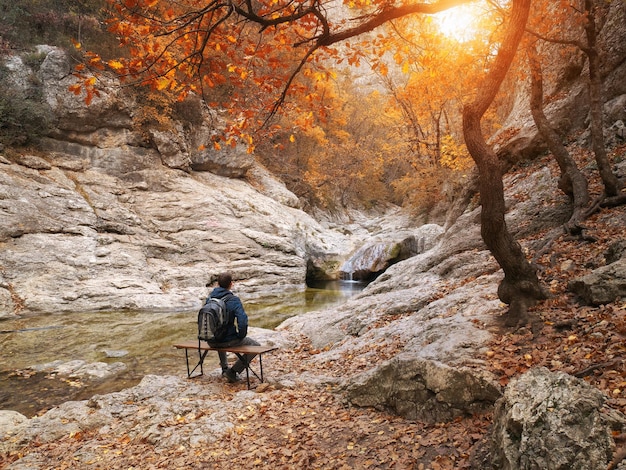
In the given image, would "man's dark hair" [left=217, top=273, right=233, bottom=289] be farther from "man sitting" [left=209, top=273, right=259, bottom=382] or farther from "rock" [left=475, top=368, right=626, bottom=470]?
"rock" [left=475, top=368, right=626, bottom=470]

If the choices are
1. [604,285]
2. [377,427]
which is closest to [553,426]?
[377,427]

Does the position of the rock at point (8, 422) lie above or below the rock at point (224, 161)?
below

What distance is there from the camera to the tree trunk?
285 inches

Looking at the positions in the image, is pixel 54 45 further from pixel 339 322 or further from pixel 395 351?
pixel 395 351

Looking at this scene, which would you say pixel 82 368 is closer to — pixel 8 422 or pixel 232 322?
pixel 8 422

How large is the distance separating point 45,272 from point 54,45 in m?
15.1

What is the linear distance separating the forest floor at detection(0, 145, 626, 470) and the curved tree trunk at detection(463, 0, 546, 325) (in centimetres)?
28

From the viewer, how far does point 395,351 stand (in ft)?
21.4

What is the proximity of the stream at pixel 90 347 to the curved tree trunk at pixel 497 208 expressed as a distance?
635 centimetres

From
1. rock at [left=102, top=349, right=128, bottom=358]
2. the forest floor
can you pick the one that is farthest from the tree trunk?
rock at [left=102, top=349, right=128, bottom=358]

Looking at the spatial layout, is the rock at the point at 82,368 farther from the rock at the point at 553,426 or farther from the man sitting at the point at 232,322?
the rock at the point at 553,426

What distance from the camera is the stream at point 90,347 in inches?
285

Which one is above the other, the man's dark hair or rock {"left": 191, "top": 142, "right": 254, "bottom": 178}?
rock {"left": 191, "top": 142, "right": 254, "bottom": 178}

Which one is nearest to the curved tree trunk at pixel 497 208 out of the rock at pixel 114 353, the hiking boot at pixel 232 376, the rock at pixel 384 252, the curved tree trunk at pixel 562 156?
the curved tree trunk at pixel 562 156
